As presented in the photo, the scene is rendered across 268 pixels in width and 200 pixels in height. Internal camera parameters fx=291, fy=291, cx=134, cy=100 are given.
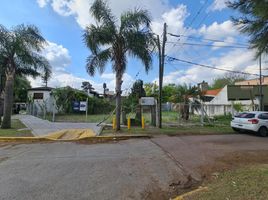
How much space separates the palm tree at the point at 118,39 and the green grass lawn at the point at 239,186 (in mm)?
Result: 11262

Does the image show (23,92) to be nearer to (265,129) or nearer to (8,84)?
(8,84)

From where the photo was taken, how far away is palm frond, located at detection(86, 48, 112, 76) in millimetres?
17656

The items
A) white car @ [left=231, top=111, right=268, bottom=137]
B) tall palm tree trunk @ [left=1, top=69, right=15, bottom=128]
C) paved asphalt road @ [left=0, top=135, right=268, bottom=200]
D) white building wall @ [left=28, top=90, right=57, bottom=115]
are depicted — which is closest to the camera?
paved asphalt road @ [left=0, top=135, right=268, bottom=200]

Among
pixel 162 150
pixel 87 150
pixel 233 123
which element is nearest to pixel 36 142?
pixel 87 150

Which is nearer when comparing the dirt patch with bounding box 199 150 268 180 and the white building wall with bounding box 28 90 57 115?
the dirt patch with bounding box 199 150 268 180

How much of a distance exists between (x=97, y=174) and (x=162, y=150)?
13.5ft

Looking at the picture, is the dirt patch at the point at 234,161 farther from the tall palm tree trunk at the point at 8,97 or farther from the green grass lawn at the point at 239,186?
the tall palm tree trunk at the point at 8,97

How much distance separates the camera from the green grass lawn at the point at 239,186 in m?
5.19

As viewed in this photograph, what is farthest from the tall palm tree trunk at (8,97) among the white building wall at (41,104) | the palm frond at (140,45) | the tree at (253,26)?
the tree at (253,26)

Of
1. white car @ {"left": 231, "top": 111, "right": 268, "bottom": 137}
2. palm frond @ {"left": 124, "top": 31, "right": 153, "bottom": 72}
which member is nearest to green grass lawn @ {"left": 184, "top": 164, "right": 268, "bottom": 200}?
white car @ {"left": 231, "top": 111, "right": 268, "bottom": 137}

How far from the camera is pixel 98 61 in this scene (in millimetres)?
17844

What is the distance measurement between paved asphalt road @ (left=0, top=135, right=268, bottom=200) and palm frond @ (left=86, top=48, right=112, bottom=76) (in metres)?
6.71

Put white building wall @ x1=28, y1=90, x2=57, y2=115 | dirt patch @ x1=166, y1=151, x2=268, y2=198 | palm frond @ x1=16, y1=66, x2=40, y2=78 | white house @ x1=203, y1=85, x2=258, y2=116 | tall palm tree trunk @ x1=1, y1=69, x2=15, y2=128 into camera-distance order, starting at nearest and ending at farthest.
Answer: dirt patch @ x1=166, y1=151, x2=268, y2=198, tall palm tree trunk @ x1=1, y1=69, x2=15, y2=128, palm frond @ x1=16, y1=66, x2=40, y2=78, white house @ x1=203, y1=85, x2=258, y2=116, white building wall @ x1=28, y1=90, x2=57, y2=115

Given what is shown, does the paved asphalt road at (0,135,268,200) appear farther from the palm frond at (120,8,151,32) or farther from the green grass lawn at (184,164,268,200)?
the palm frond at (120,8,151,32)
